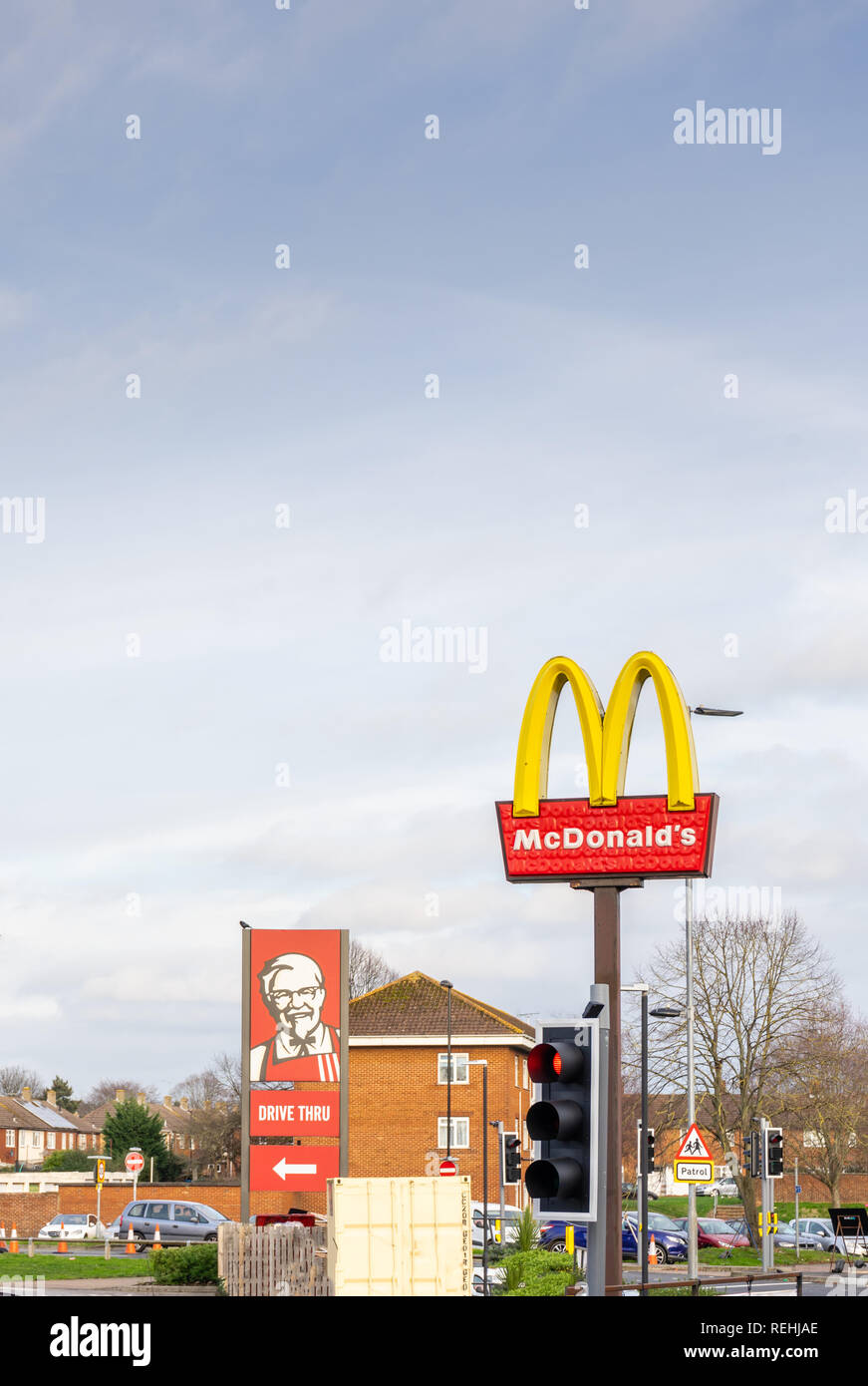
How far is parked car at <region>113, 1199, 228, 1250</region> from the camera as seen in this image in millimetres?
49531

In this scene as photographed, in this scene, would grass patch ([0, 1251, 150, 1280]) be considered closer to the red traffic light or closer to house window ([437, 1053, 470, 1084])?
the red traffic light

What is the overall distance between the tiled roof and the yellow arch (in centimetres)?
5421

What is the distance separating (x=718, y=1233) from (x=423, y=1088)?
1782cm

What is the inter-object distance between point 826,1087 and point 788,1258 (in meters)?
9.58

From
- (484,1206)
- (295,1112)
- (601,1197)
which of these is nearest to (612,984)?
(295,1112)

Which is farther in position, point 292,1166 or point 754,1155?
point 754,1155

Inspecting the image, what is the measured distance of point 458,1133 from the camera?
73938 mm

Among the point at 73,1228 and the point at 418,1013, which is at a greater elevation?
the point at 418,1013

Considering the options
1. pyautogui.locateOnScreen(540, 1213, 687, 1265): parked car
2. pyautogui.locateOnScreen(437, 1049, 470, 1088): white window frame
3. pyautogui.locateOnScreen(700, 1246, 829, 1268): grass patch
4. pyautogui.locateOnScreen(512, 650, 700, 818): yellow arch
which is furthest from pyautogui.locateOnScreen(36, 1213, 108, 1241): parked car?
pyautogui.locateOnScreen(512, 650, 700, 818): yellow arch

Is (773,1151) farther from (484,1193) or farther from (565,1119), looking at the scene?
(565,1119)

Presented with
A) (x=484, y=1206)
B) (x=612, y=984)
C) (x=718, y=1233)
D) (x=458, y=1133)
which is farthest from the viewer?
(x=458, y=1133)

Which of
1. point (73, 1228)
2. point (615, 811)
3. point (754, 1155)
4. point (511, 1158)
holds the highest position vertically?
point (615, 811)
